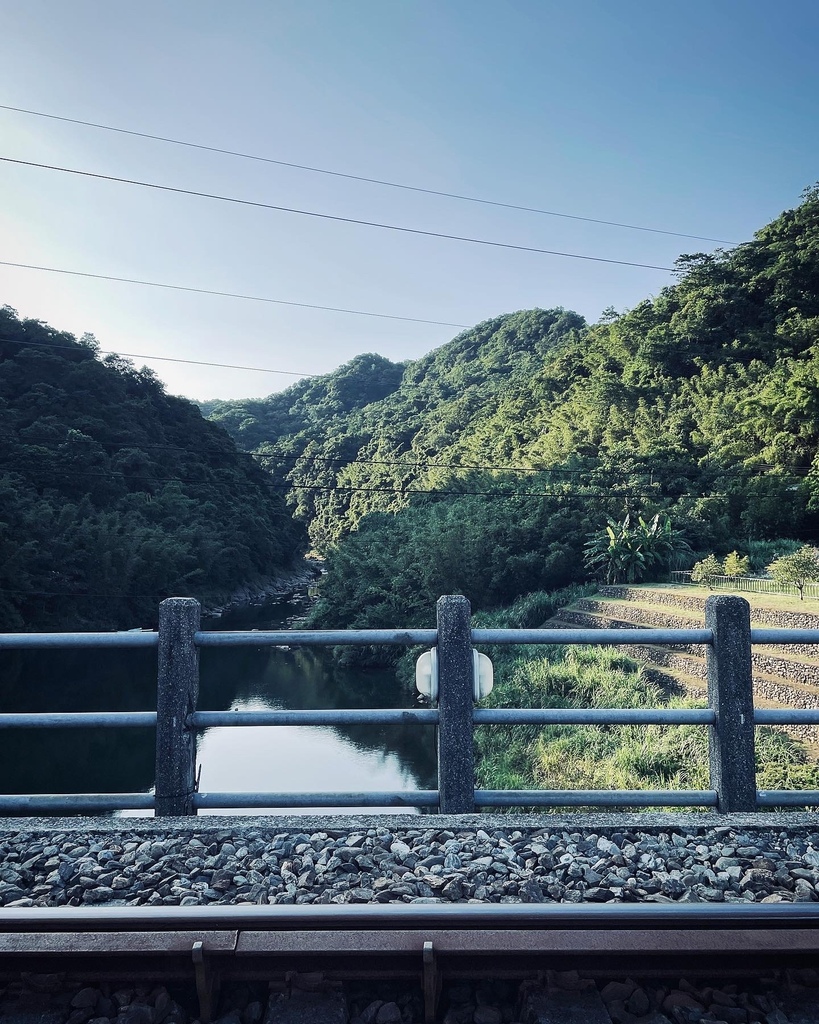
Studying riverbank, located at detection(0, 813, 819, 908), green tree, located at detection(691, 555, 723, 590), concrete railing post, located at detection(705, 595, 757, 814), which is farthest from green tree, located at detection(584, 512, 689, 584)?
riverbank, located at detection(0, 813, 819, 908)

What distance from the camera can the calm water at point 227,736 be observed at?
18.2 metres

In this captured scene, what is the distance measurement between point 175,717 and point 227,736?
63.5 ft

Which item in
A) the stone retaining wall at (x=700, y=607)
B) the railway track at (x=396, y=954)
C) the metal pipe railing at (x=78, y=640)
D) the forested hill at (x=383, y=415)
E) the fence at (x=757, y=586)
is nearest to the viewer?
the railway track at (x=396, y=954)

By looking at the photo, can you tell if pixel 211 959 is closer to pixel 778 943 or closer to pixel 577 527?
pixel 778 943

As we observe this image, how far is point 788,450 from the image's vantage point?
134 ft

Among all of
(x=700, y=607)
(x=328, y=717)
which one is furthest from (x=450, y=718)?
(x=700, y=607)

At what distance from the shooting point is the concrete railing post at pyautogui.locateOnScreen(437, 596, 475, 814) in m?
3.46

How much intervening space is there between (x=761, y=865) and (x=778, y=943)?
82 cm

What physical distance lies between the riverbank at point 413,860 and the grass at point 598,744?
7.35m

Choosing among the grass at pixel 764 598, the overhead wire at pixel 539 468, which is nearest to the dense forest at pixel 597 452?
the overhead wire at pixel 539 468

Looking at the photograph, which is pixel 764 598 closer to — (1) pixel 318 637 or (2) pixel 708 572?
(2) pixel 708 572

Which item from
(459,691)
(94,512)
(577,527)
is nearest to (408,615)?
(577,527)

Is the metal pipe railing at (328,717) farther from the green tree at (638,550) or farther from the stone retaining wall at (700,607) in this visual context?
the green tree at (638,550)

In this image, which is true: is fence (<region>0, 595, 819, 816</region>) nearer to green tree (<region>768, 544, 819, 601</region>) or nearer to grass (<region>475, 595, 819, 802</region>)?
grass (<region>475, 595, 819, 802</region>)
